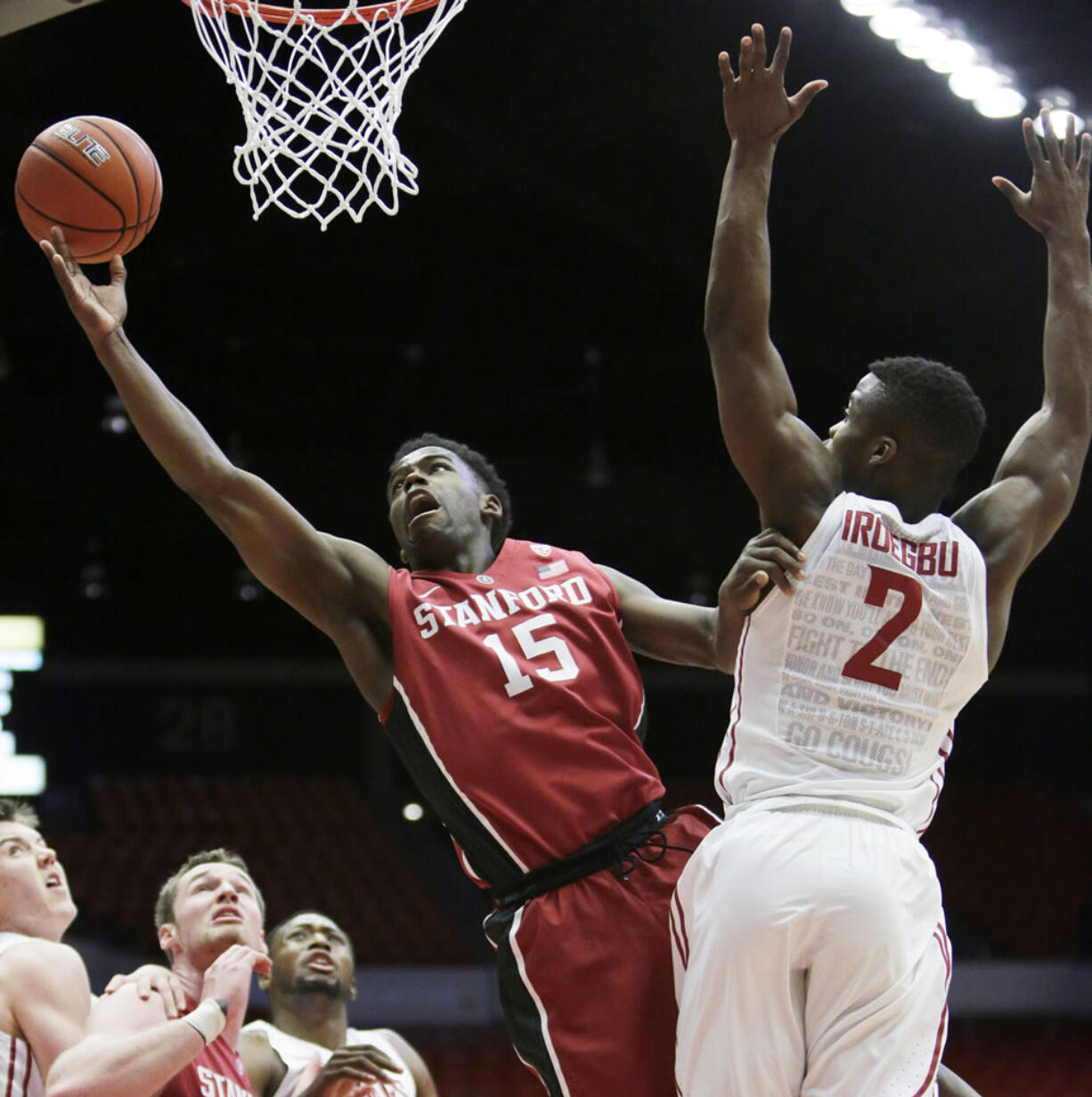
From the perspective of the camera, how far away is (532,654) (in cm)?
310

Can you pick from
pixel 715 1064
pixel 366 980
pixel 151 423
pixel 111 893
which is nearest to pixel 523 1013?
pixel 715 1064

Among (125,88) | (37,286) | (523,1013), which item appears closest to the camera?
(523,1013)

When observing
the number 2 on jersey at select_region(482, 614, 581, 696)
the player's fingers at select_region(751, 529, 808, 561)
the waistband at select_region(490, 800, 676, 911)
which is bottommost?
the waistband at select_region(490, 800, 676, 911)

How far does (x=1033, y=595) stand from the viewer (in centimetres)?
1598

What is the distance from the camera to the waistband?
2930 mm

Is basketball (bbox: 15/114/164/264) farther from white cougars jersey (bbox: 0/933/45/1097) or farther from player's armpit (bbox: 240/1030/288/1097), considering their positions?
player's armpit (bbox: 240/1030/288/1097)

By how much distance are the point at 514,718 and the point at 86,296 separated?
1297 millimetres

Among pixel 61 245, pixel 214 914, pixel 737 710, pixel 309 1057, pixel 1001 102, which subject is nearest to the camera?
pixel 737 710

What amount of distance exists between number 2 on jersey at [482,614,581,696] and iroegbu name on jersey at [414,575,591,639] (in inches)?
1.7

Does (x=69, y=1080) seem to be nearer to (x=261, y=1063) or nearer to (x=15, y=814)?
(x=15, y=814)

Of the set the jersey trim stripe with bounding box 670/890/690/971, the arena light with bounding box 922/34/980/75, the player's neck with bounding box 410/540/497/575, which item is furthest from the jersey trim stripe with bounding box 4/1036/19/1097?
the arena light with bounding box 922/34/980/75

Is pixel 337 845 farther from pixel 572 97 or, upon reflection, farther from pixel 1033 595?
pixel 572 97

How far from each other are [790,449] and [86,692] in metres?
14.8

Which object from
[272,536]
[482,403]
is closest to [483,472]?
[272,536]
